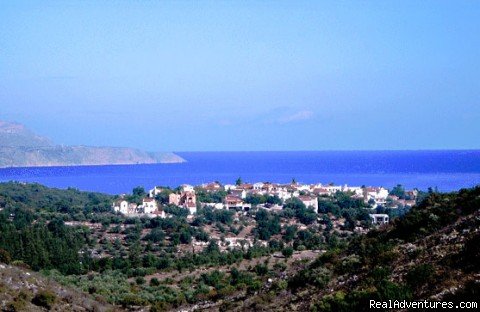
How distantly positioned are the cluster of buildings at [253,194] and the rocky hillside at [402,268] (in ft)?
109

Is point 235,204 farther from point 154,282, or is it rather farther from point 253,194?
point 154,282

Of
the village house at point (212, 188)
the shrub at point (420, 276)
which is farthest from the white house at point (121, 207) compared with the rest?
the shrub at point (420, 276)

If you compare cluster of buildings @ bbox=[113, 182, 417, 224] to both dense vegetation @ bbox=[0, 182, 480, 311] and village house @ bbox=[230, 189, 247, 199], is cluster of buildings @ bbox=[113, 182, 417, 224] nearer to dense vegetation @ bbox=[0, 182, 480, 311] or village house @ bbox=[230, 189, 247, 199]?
village house @ bbox=[230, 189, 247, 199]

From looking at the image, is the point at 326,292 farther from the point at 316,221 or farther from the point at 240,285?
the point at 316,221

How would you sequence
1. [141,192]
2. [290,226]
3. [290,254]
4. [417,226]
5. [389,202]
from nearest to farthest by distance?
[417,226] < [290,254] < [290,226] < [389,202] < [141,192]

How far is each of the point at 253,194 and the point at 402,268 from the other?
49.1 metres

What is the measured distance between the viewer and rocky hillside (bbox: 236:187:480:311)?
8.95 meters

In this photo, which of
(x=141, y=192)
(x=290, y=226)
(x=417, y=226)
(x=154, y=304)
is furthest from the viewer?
(x=141, y=192)

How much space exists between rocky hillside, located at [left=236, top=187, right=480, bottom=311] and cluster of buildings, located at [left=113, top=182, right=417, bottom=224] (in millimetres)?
33243

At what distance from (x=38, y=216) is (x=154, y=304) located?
32.6m

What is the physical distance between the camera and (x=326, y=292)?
1099 cm

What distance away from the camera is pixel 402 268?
34.6 feet

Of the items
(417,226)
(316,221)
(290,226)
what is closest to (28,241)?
(290,226)

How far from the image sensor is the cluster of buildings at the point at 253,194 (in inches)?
2045
